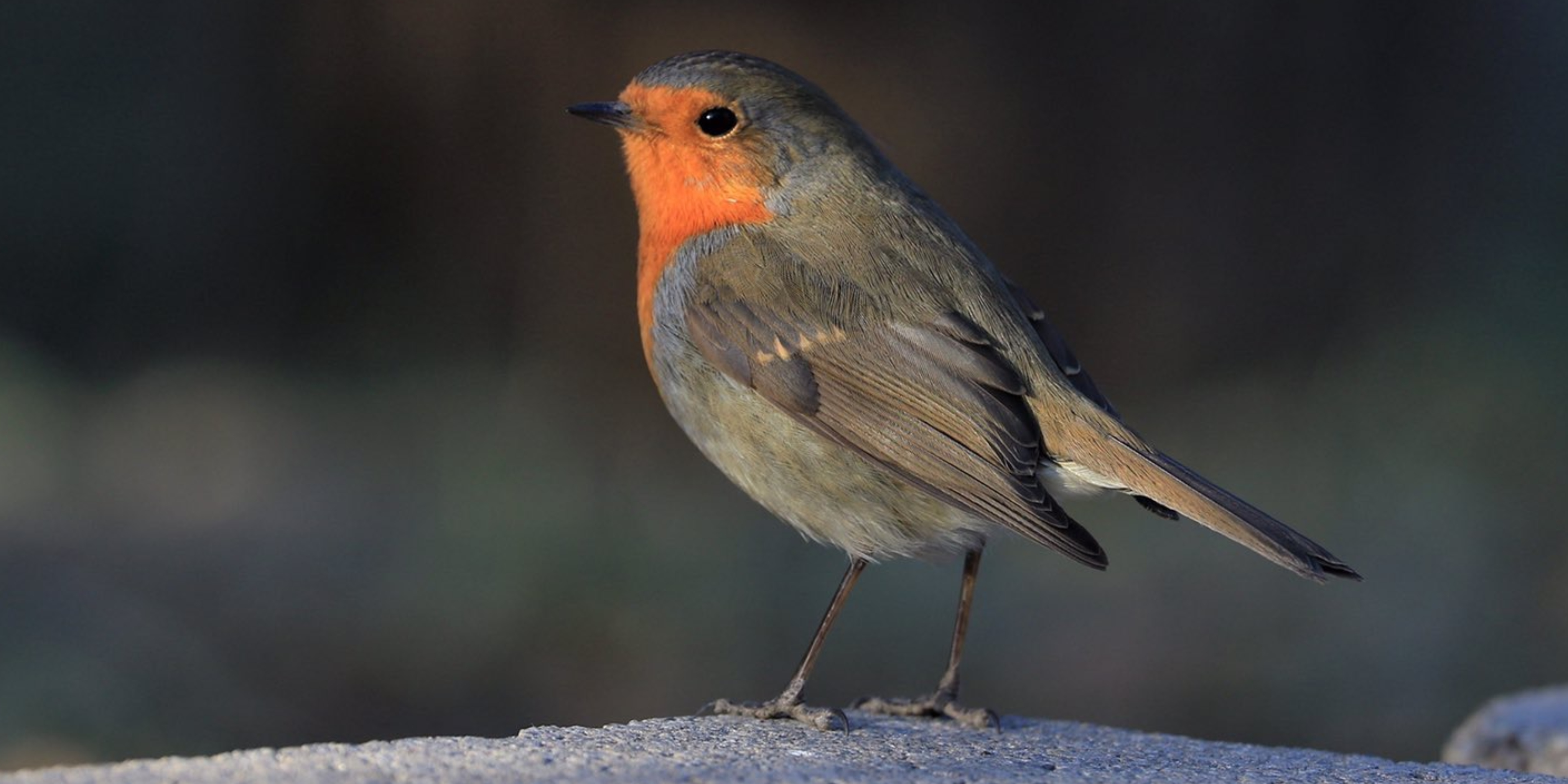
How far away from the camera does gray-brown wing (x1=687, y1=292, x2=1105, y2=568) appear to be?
140 inches

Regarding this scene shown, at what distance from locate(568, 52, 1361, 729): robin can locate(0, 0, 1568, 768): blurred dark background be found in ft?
10.4

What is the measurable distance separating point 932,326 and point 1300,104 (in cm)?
526

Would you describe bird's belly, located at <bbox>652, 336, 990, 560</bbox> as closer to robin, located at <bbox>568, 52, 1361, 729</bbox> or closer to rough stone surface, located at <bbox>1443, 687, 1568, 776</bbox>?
robin, located at <bbox>568, 52, 1361, 729</bbox>

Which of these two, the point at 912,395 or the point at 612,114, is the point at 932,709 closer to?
the point at 912,395

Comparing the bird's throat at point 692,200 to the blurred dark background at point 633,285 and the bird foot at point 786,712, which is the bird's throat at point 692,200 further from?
the blurred dark background at point 633,285

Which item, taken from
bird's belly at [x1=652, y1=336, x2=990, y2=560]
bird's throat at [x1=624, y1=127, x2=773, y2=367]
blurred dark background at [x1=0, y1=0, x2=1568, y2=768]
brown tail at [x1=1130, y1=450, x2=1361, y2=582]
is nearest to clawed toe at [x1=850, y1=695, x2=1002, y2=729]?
bird's belly at [x1=652, y1=336, x2=990, y2=560]

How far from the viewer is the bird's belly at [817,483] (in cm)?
374

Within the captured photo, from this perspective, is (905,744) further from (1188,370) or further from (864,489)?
(1188,370)

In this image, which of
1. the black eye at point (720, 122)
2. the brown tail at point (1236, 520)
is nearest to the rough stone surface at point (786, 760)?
the brown tail at point (1236, 520)

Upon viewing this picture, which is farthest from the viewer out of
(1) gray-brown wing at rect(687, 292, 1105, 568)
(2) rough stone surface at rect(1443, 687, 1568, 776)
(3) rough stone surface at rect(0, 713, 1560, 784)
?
(2) rough stone surface at rect(1443, 687, 1568, 776)

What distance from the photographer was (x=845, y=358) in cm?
383

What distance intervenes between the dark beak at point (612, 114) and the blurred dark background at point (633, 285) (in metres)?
3.14

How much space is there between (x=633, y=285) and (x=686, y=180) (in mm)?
3940

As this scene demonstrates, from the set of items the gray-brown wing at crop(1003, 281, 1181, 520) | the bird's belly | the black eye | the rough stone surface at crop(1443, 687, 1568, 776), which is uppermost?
the black eye
